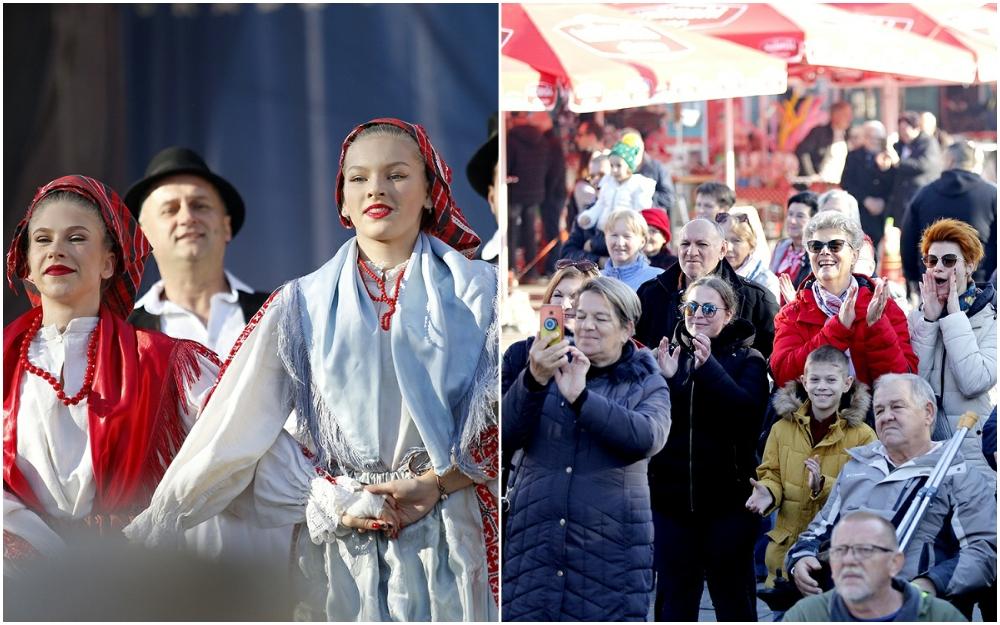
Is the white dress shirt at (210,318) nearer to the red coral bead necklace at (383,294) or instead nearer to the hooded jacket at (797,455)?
the red coral bead necklace at (383,294)

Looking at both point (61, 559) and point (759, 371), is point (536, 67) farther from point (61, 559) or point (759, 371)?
point (61, 559)

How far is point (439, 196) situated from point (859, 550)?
1.50 meters

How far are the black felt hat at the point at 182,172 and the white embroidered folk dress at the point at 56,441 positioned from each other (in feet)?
1.33

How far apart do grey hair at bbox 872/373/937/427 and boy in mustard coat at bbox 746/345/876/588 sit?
0.37 feet

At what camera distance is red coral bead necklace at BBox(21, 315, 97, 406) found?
408 cm

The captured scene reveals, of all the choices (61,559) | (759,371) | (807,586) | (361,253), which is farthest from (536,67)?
(61,559)

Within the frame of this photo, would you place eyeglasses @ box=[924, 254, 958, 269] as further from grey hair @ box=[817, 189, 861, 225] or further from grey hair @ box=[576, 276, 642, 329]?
grey hair @ box=[576, 276, 642, 329]

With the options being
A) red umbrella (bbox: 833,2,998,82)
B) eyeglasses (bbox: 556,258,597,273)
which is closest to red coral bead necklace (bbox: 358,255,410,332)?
eyeglasses (bbox: 556,258,597,273)

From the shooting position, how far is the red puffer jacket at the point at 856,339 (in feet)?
13.3

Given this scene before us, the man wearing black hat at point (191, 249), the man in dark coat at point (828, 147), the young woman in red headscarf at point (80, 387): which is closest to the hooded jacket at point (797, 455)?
the man in dark coat at point (828, 147)

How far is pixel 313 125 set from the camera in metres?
4.11

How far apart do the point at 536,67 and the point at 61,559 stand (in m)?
2.05

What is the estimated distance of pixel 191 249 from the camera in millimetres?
4230

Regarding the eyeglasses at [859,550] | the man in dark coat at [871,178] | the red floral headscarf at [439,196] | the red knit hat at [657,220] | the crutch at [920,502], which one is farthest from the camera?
the man in dark coat at [871,178]
